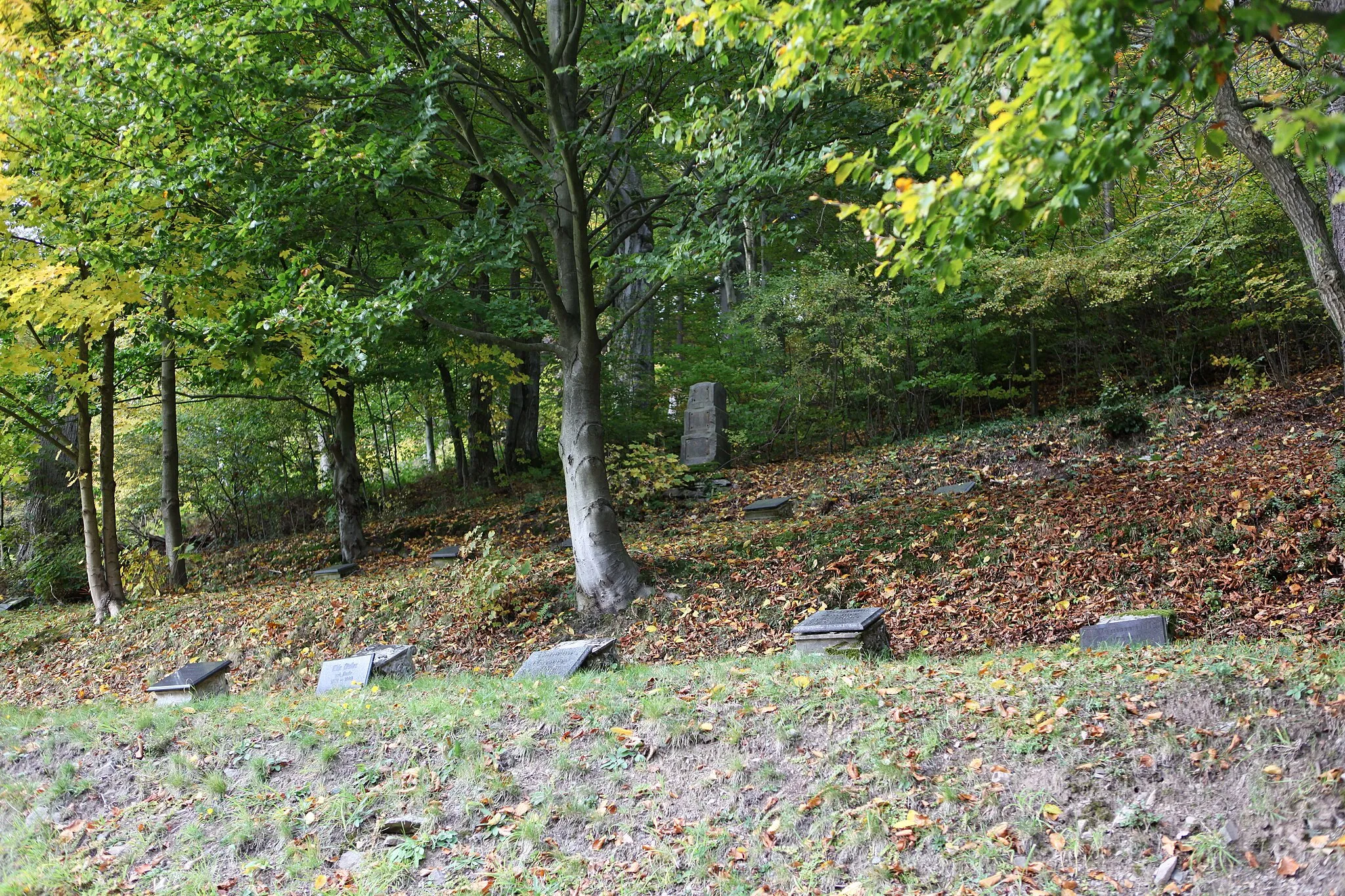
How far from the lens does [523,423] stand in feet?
55.0

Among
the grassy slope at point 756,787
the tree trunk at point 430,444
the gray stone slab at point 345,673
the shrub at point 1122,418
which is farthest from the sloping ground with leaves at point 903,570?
the tree trunk at point 430,444

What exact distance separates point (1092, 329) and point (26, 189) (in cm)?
1370

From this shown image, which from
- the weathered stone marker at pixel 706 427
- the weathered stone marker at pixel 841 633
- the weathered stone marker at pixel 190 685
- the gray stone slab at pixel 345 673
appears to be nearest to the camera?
the weathered stone marker at pixel 841 633

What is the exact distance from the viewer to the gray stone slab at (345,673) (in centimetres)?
685

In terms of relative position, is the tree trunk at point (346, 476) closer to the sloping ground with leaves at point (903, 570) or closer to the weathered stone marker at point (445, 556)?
the sloping ground with leaves at point (903, 570)

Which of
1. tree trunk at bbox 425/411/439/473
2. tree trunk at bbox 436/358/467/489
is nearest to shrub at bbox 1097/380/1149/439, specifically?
tree trunk at bbox 436/358/467/489

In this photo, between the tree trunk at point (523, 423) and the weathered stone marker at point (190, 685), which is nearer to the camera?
the weathered stone marker at point (190, 685)

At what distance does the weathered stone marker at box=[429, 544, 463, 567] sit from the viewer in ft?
37.3

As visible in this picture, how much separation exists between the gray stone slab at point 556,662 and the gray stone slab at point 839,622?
1.65 meters

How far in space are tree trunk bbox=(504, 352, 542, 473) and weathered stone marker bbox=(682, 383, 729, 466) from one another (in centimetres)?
315

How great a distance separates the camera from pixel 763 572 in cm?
856

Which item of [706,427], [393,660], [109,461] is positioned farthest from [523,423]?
[393,660]

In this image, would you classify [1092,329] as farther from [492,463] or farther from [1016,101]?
[1016,101]

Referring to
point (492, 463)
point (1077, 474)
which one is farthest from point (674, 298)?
point (1077, 474)
